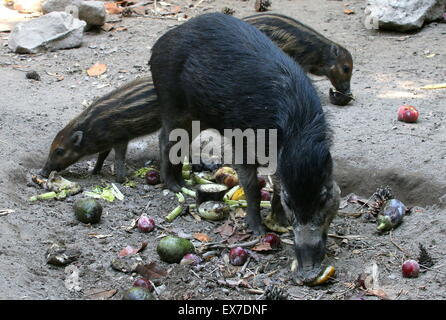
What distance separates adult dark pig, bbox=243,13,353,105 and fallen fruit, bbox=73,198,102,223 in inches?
131

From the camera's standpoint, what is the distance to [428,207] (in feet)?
18.9

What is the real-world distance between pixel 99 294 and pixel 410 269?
216 centimetres

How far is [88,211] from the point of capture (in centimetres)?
561

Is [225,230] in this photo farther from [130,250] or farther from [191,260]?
[130,250]

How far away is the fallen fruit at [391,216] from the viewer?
214 inches

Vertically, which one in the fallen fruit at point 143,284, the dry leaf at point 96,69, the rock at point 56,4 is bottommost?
the dry leaf at point 96,69

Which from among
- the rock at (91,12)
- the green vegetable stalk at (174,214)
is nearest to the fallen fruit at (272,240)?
the green vegetable stalk at (174,214)

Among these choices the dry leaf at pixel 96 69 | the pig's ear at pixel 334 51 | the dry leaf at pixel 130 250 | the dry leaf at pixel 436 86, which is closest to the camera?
the dry leaf at pixel 130 250

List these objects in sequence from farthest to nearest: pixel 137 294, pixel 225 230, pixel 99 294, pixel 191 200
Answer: pixel 191 200 → pixel 225 230 → pixel 99 294 → pixel 137 294

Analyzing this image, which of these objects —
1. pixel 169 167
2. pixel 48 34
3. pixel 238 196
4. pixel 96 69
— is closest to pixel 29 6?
pixel 48 34

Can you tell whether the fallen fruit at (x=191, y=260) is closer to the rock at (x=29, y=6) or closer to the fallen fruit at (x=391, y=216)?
the fallen fruit at (x=391, y=216)

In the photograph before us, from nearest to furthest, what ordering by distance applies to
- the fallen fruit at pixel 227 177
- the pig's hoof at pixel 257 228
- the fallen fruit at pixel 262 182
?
the pig's hoof at pixel 257 228, the fallen fruit at pixel 262 182, the fallen fruit at pixel 227 177

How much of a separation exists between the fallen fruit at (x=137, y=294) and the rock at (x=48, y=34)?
6326 mm

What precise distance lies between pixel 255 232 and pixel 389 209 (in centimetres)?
112
